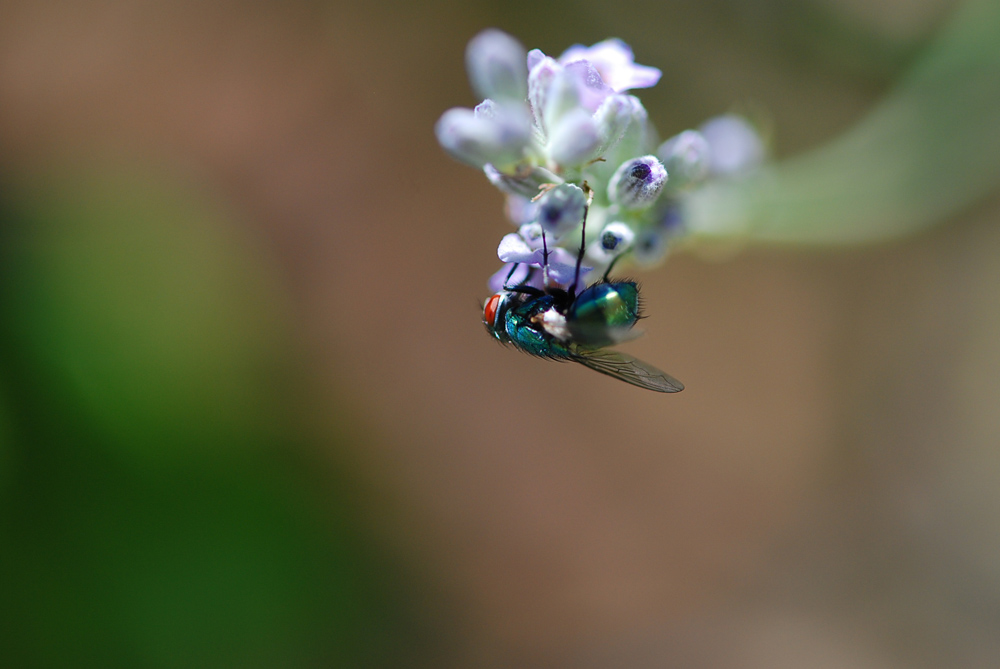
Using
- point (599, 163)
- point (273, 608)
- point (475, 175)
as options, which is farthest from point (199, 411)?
point (599, 163)

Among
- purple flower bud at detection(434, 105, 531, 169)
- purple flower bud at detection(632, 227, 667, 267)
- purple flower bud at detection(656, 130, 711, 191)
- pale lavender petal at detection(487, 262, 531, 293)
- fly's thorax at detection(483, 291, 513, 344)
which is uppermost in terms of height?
purple flower bud at detection(656, 130, 711, 191)

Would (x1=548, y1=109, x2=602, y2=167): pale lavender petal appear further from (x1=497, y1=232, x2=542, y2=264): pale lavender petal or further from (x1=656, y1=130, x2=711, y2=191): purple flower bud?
(x1=656, y1=130, x2=711, y2=191): purple flower bud

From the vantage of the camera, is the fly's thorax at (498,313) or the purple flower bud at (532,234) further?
the fly's thorax at (498,313)

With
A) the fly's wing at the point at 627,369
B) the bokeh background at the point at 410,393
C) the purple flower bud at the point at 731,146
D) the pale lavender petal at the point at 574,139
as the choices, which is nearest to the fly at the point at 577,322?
the fly's wing at the point at 627,369

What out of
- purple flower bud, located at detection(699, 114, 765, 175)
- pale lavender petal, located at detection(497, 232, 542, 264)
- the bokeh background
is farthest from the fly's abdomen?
the bokeh background

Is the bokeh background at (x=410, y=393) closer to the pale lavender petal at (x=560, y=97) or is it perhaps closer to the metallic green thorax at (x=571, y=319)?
the metallic green thorax at (x=571, y=319)

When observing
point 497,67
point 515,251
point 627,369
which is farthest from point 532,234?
point 627,369
